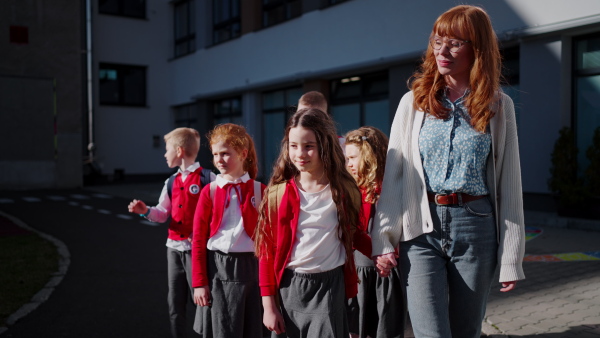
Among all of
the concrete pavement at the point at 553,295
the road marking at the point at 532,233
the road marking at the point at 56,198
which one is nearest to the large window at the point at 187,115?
the road marking at the point at 56,198

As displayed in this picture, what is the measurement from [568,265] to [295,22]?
13.1 meters

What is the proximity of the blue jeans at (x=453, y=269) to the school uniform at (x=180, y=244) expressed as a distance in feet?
6.57

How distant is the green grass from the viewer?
5.77 meters

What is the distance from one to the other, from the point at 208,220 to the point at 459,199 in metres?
1.62

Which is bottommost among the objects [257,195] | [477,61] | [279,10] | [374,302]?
[374,302]

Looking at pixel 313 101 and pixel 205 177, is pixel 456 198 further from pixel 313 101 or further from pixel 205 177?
pixel 313 101

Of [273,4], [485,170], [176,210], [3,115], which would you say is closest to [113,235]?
[176,210]

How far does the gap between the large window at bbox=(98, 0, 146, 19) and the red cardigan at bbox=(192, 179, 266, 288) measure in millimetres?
23582

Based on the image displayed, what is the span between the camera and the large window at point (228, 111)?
857 inches

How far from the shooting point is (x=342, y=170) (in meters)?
2.79

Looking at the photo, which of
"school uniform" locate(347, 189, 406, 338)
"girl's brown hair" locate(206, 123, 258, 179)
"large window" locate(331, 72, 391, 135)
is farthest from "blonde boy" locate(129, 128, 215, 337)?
"large window" locate(331, 72, 391, 135)

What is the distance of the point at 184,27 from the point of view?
2547 cm

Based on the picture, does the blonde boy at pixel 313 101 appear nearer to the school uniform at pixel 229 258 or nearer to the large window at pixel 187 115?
the school uniform at pixel 229 258

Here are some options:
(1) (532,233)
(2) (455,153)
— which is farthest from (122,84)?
(2) (455,153)
